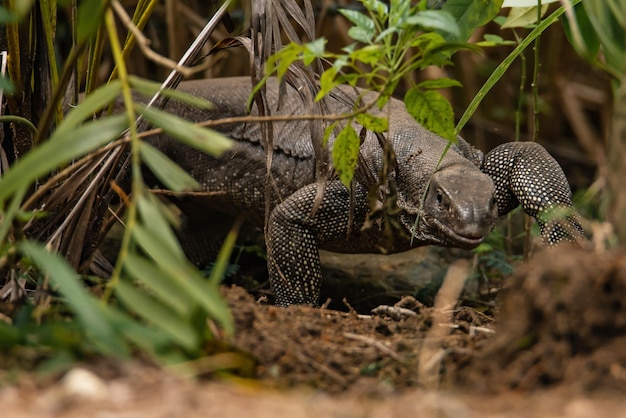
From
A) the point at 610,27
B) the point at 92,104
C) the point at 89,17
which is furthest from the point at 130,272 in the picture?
the point at 610,27

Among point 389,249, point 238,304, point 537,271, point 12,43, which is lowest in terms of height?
point 389,249

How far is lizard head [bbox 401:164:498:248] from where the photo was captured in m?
3.63

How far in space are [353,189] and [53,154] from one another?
172 cm

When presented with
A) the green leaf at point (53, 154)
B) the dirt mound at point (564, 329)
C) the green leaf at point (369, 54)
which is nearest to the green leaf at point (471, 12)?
the green leaf at point (369, 54)

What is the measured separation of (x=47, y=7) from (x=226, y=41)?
72 centimetres

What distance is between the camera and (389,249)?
4.02m

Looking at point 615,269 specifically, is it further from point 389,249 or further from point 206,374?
point 389,249

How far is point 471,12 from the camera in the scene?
3.72m

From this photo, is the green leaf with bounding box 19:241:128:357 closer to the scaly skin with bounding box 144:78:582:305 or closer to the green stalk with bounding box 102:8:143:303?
the green stalk with bounding box 102:8:143:303

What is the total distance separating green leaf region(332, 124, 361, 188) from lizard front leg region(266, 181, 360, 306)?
1.07 meters

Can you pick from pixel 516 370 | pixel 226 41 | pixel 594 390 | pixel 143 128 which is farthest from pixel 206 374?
pixel 143 128

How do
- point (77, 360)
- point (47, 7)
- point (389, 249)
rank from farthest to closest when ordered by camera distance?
point (389, 249), point (47, 7), point (77, 360)

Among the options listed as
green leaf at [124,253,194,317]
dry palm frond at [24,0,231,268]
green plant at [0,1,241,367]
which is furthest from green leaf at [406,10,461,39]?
green leaf at [124,253,194,317]

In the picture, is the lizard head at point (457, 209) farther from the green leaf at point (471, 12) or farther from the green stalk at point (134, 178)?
the green stalk at point (134, 178)
